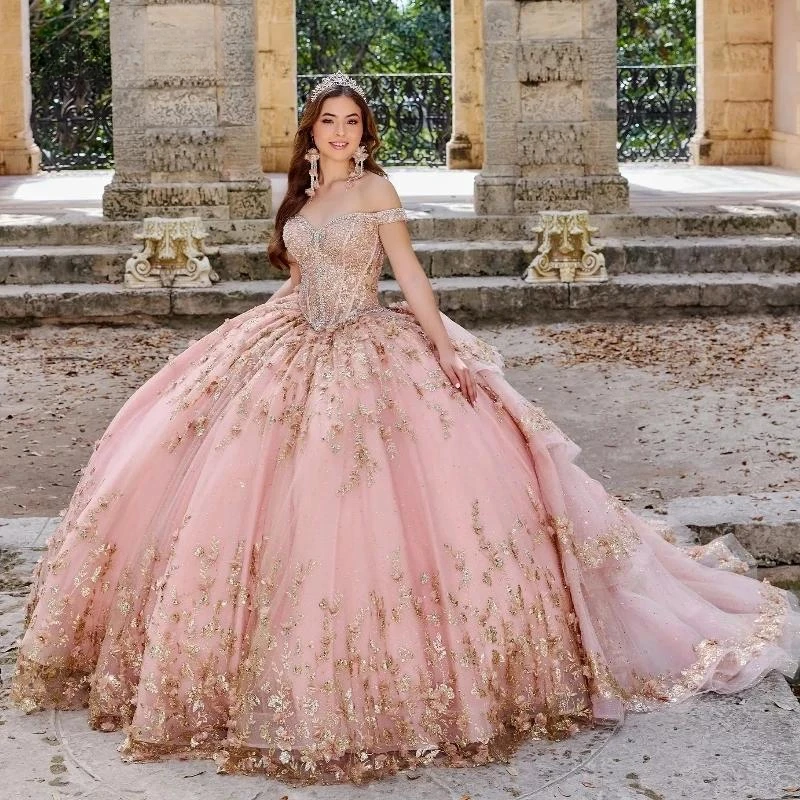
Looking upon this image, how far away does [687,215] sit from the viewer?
392 inches

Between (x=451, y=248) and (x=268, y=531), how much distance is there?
652 centimetres

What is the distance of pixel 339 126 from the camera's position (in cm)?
339

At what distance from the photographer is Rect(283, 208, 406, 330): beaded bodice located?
11.1 feet

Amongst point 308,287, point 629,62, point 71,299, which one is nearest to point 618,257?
point 71,299

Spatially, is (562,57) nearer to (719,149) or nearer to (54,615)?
(719,149)

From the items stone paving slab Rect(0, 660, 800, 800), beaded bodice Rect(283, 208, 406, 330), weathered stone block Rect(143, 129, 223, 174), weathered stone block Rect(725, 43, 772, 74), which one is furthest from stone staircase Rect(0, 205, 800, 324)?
stone paving slab Rect(0, 660, 800, 800)

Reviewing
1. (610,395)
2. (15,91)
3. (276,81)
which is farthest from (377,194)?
(15,91)

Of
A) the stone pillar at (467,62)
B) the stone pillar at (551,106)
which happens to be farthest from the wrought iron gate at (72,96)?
the stone pillar at (551,106)

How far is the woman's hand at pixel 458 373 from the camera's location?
10.6ft

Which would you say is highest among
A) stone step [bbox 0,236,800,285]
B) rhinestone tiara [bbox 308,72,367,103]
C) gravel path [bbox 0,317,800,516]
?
rhinestone tiara [bbox 308,72,367,103]

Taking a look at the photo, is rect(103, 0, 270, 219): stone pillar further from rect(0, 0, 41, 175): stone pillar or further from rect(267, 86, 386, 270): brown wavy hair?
rect(267, 86, 386, 270): brown wavy hair

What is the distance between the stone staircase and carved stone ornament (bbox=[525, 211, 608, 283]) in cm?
12

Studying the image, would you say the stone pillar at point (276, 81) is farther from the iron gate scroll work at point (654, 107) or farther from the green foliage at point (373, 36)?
the green foliage at point (373, 36)
